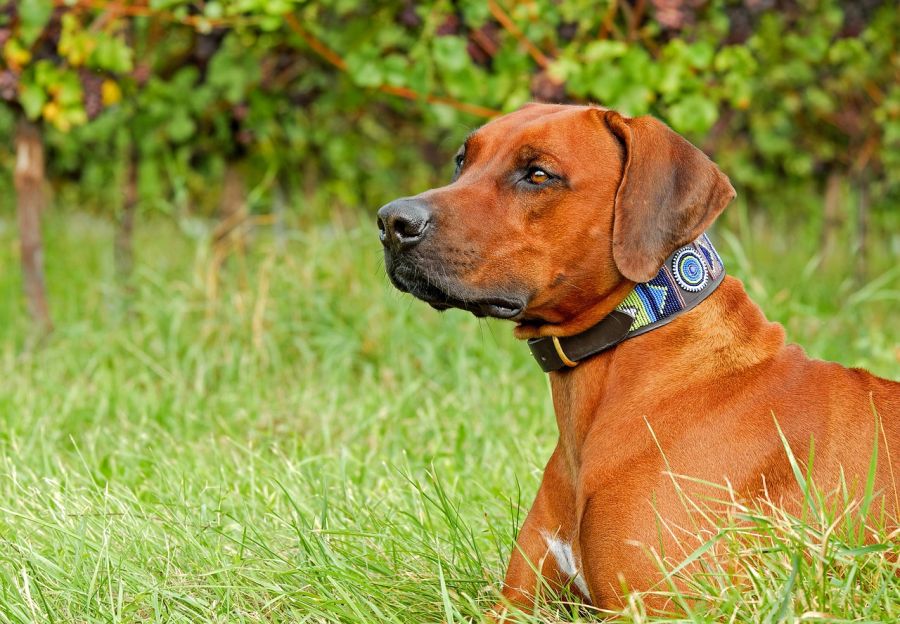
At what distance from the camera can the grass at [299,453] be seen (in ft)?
8.77

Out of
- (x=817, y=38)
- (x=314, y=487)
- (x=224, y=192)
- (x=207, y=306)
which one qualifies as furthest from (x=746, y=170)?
(x=314, y=487)

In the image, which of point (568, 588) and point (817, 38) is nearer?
point (568, 588)

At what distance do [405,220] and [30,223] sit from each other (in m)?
4.11

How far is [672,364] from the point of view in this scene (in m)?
2.79

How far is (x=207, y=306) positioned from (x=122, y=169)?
4418 mm

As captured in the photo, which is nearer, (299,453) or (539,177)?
(539,177)

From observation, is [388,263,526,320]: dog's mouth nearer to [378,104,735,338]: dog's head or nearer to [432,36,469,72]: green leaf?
[378,104,735,338]: dog's head

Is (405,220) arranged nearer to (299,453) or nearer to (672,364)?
(672,364)

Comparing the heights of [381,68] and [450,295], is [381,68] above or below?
above

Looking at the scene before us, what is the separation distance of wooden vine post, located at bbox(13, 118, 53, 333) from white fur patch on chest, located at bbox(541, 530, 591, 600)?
4195mm

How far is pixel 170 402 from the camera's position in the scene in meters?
5.05

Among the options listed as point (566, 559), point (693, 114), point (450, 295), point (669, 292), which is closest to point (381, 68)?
point (693, 114)

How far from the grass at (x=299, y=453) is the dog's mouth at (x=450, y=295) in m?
0.53

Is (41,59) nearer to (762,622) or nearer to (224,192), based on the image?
(224,192)
